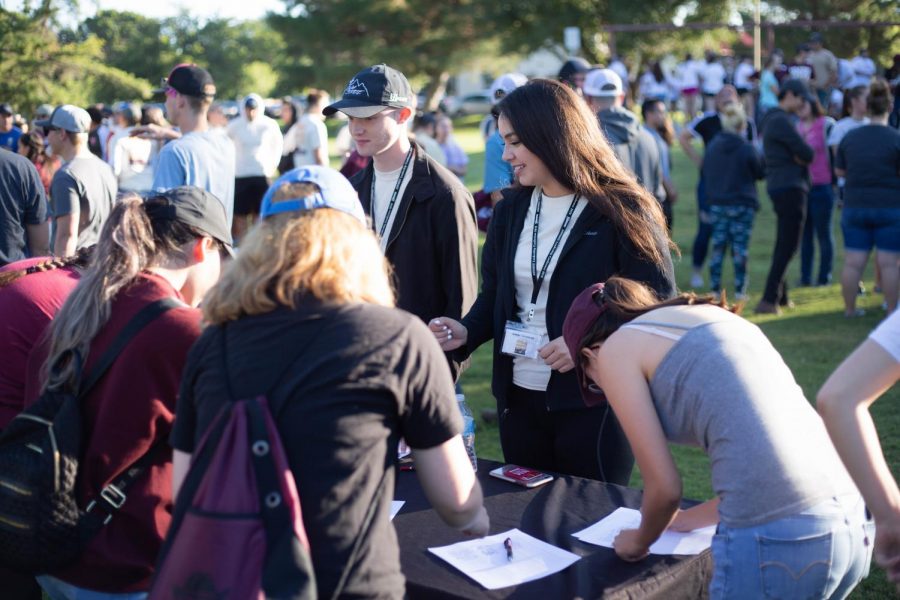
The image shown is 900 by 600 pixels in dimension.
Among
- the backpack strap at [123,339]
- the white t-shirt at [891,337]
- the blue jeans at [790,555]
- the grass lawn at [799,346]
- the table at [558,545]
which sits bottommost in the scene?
the grass lawn at [799,346]

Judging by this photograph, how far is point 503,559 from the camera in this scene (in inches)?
92.4

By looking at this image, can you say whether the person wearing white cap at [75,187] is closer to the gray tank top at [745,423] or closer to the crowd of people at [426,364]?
the crowd of people at [426,364]

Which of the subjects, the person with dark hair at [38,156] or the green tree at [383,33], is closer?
the person with dark hair at [38,156]

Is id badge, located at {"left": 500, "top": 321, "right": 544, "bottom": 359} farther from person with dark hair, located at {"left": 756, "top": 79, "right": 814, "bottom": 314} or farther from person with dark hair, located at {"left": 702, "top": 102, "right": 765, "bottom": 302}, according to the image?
person with dark hair, located at {"left": 756, "top": 79, "right": 814, "bottom": 314}

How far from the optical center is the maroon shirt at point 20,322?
8.80ft

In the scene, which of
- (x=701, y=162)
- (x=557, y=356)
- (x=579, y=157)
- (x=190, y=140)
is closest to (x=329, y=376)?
(x=557, y=356)

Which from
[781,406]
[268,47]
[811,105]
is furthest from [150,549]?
[268,47]

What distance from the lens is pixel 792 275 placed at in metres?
10.3

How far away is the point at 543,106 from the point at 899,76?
1480 centimetres

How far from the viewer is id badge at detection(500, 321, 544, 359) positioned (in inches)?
122

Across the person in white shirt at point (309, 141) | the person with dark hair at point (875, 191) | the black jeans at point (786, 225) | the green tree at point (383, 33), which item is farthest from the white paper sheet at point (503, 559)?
the green tree at point (383, 33)

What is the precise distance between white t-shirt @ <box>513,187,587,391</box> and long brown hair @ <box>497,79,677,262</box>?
95mm

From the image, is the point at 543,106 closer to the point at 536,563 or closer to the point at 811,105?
the point at 536,563

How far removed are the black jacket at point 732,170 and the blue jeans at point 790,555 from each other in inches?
254
